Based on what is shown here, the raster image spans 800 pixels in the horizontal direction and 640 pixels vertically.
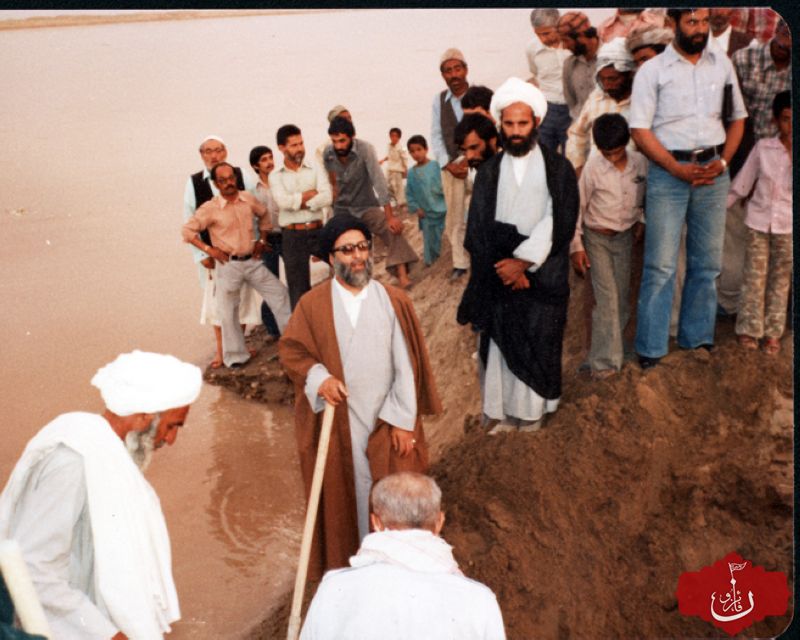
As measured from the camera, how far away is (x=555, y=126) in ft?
15.0

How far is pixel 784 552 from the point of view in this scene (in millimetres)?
4078

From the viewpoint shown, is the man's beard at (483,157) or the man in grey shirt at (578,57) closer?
the man's beard at (483,157)

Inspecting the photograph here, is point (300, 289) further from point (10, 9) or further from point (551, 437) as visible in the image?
point (10, 9)

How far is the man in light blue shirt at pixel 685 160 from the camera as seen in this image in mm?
4043

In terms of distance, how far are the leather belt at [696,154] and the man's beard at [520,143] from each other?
0.68 metres

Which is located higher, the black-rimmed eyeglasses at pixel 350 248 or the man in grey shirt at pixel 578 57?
the man in grey shirt at pixel 578 57

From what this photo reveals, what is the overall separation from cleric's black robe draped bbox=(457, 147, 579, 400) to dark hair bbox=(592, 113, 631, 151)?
0.27 m

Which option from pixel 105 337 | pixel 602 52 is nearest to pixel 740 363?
pixel 602 52

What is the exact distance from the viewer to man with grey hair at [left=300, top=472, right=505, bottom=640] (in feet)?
7.69

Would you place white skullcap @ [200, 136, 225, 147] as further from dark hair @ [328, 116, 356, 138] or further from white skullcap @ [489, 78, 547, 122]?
white skullcap @ [489, 78, 547, 122]

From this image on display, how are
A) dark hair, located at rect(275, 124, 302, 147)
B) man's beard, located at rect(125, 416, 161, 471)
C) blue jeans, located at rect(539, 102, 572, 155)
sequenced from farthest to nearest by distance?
blue jeans, located at rect(539, 102, 572, 155) → dark hair, located at rect(275, 124, 302, 147) → man's beard, located at rect(125, 416, 161, 471)

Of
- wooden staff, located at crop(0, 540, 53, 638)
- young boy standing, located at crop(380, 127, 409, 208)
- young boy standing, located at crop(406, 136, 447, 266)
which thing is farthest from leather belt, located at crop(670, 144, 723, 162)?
wooden staff, located at crop(0, 540, 53, 638)

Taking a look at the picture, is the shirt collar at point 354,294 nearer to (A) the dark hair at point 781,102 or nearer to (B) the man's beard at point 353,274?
(B) the man's beard at point 353,274

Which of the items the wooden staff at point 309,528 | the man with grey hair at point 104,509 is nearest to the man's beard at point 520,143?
the wooden staff at point 309,528
